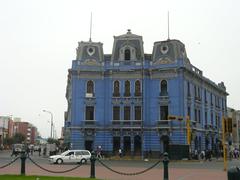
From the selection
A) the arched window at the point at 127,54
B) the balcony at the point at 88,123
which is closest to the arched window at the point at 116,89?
the arched window at the point at 127,54

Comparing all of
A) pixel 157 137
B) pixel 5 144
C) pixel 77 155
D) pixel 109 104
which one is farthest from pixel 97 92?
pixel 5 144

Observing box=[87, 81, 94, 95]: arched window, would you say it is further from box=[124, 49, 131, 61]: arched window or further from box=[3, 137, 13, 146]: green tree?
box=[3, 137, 13, 146]: green tree

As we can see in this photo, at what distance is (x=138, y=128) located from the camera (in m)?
55.9

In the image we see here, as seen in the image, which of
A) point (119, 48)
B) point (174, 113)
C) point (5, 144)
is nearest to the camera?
point (174, 113)

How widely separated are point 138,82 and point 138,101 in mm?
2609

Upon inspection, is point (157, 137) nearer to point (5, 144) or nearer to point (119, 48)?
point (119, 48)

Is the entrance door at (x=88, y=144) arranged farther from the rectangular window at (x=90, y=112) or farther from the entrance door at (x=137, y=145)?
the entrance door at (x=137, y=145)

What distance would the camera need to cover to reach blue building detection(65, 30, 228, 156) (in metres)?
55.6

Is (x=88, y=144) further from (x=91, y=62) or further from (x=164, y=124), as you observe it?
(x=91, y=62)

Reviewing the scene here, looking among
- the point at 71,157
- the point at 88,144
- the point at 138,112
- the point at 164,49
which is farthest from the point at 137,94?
the point at 71,157

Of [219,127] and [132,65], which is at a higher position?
[132,65]

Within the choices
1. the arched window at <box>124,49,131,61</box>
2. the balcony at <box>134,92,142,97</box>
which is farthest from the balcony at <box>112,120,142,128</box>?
the arched window at <box>124,49,131,61</box>

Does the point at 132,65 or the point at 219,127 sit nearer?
the point at 132,65

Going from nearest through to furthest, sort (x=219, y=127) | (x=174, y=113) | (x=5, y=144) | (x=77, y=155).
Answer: (x=77, y=155), (x=174, y=113), (x=219, y=127), (x=5, y=144)
